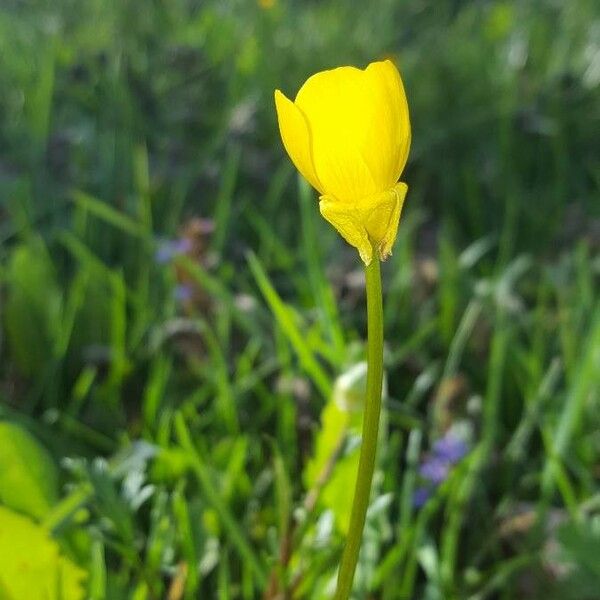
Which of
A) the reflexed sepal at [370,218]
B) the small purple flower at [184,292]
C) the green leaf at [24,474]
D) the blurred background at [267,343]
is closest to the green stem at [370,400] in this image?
the reflexed sepal at [370,218]

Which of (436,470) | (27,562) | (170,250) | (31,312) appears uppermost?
(170,250)

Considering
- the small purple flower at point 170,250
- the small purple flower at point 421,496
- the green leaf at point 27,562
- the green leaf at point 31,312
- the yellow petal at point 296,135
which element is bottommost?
the green leaf at point 27,562

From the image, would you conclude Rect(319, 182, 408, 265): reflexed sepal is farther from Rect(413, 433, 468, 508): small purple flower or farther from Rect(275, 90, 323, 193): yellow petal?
Rect(413, 433, 468, 508): small purple flower

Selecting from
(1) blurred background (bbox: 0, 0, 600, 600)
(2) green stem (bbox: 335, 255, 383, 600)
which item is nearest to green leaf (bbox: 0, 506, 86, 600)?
(1) blurred background (bbox: 0, 0, 600, 600)

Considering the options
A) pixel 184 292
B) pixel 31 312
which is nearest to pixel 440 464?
pixel 184 292

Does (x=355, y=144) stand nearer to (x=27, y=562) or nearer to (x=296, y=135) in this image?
(x=296, y=135)

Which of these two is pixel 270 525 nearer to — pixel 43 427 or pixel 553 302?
pixel 43 427

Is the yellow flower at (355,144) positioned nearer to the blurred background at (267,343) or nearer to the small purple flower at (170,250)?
the blurred background at (267,343)
